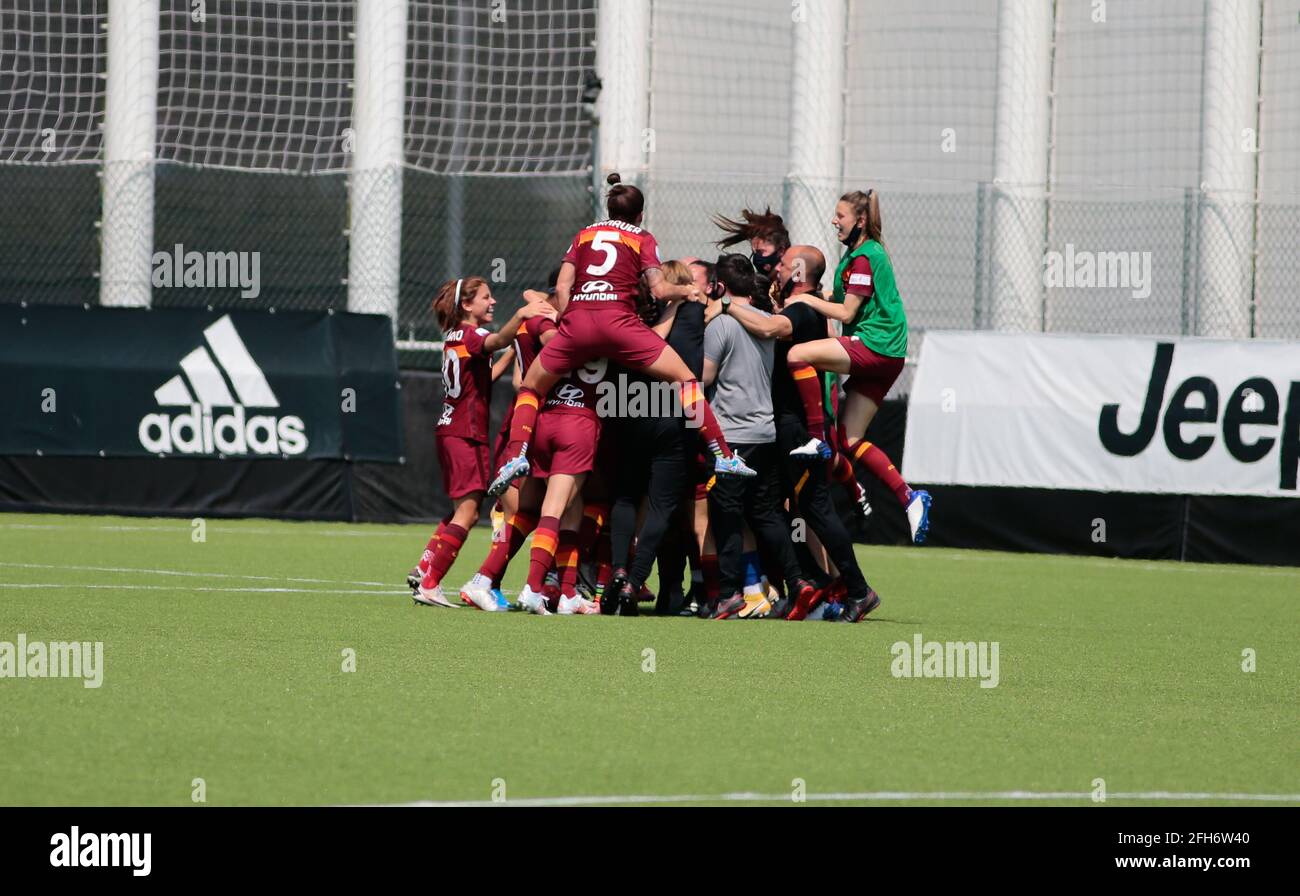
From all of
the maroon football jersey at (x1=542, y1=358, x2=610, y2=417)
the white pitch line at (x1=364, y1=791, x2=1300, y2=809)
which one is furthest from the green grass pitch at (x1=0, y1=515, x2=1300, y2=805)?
the maroon football jersey at (x1=542, y1=358, x2=610, y2=417)

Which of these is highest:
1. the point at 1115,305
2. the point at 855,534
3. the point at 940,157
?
the point at 940,157

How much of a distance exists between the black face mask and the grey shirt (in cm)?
48

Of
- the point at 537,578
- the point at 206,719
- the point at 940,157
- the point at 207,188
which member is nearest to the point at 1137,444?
the point at 940,157

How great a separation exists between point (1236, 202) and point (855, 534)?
4902 mm

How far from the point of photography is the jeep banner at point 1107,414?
1658cm

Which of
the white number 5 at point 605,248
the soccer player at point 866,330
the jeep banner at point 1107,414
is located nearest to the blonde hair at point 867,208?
the soccer player at point 866,330

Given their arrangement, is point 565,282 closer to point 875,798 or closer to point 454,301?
point 454,301

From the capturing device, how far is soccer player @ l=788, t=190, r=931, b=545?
10656 mm
